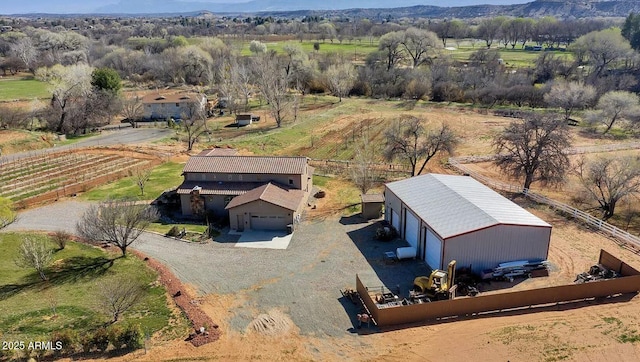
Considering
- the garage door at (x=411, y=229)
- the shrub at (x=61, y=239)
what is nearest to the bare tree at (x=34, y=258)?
the shrub at (x=61, y=239)

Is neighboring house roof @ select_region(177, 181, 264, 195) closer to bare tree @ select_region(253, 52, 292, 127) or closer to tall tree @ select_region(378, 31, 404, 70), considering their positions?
bare tree @ select_region(253, 52, 292, 127)

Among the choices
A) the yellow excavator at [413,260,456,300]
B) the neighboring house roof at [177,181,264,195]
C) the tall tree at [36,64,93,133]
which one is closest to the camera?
the yellow excavator at [413,260,456,300]

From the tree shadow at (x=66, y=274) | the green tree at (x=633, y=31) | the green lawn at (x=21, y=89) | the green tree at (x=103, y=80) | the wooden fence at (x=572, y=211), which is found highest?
the green tree at (x=633, y=31)

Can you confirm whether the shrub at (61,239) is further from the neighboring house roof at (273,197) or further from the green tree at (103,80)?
the green tree at (103,80)

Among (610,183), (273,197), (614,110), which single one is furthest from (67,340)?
(614,110)

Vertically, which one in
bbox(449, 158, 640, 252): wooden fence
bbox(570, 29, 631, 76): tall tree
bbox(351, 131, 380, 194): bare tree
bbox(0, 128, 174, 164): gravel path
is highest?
bbox(570, 29, 631, 76): tall tree

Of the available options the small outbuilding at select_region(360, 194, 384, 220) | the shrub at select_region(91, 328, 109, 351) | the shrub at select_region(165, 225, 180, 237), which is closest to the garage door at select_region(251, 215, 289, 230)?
the shrub at select_region(165, 225, 180, 237)
